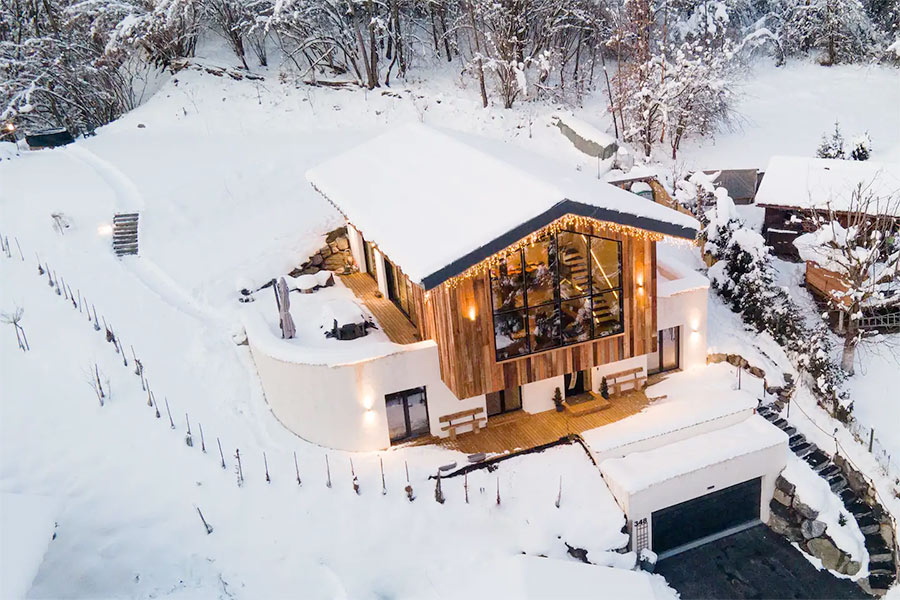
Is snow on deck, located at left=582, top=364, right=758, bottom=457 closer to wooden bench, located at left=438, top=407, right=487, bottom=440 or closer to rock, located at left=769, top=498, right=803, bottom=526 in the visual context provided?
rock, located at left=769, top=498, right=803, bottom=526

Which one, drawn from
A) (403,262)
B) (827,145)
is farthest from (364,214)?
(827,145)

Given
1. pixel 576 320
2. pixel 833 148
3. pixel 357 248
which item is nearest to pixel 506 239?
pixel 576 320

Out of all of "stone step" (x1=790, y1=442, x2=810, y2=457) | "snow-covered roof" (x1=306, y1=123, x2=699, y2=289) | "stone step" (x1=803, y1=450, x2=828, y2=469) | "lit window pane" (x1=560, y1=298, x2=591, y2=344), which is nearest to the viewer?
"snow-covered roof" (x1=306, y1=123, x2=699, y2=289)

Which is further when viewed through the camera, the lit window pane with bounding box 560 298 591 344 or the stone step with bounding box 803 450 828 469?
the stone step with bounding box 803 450 828 469

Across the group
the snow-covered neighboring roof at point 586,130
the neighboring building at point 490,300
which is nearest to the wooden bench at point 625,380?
the neighboring building at point 490,300

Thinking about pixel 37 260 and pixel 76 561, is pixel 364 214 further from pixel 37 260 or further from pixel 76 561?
pixel 37 260

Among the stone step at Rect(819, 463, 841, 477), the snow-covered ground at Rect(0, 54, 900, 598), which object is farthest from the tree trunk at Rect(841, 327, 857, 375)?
the stone step at Rect(819, 463, 841, 477)

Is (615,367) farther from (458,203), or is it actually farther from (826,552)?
(826,552)
